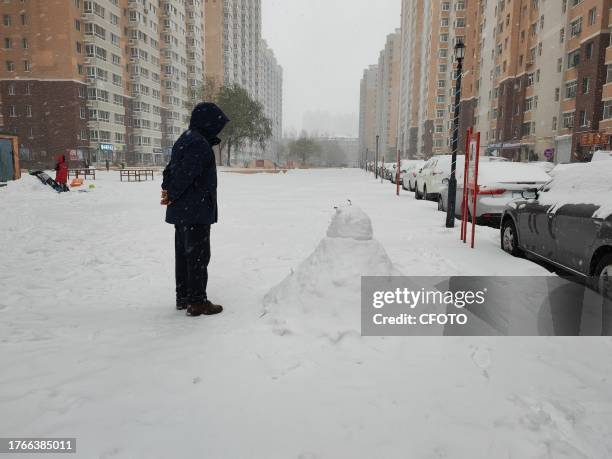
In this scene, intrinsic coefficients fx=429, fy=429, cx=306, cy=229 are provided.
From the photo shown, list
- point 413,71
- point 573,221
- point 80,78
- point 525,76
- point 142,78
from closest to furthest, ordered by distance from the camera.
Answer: point 573,221, point 525,76, point 80,78, point 142,78, point 413,71

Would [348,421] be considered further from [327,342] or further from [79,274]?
[79,274]

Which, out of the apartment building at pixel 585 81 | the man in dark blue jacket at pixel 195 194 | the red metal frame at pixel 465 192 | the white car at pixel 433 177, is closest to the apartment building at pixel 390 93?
the apartment building at pixel 585 81

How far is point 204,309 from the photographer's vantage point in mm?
4160

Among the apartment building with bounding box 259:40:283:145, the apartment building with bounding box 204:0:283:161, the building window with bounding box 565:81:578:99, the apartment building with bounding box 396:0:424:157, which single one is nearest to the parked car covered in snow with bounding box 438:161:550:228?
the building window with bounding box 565:81:578:99

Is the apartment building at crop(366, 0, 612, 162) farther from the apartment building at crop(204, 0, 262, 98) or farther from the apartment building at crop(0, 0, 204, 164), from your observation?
the apartment building at crop(204, 0, 262, 98)

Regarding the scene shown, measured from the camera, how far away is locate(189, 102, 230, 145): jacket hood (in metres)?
3.99

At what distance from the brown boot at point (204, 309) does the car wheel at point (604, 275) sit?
12.4 ft

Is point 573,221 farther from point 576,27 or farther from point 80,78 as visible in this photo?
point 80,78

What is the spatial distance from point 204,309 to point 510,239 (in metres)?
5.19

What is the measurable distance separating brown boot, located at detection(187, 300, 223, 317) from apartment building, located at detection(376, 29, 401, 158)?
127 metres

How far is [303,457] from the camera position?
2.18 metres

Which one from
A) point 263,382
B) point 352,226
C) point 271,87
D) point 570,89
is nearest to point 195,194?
point 352,226

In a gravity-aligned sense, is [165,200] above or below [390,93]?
below

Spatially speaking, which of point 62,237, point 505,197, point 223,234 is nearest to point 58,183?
point 62,237
